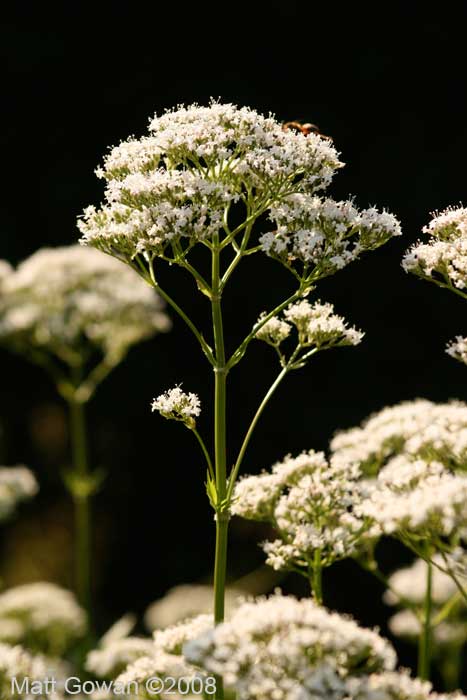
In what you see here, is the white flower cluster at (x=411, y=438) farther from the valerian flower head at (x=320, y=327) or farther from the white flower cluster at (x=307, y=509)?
the valerian flower head at (x=320, y=327)

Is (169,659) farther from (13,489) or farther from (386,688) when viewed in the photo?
(13,489)

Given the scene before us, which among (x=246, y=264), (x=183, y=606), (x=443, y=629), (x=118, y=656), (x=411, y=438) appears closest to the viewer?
(x=411, y=438)

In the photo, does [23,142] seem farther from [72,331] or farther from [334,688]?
[334,688]

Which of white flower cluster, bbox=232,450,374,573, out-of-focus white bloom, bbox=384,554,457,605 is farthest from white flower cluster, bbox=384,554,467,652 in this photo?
white flower cluster, bbox=232,450,374,573

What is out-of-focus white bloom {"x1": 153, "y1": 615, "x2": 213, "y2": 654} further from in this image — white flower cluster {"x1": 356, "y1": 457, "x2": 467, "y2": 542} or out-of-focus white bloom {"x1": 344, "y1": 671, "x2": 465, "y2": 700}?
out-of-focus white bloom {"x1": 344, "y1": 671, "x2": 465, "y2": 700}

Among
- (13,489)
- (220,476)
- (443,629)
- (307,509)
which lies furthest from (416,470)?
(13,489)

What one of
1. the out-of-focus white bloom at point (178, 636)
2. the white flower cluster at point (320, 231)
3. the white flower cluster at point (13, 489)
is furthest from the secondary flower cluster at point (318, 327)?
the white flower cluster at point (13, 489)
